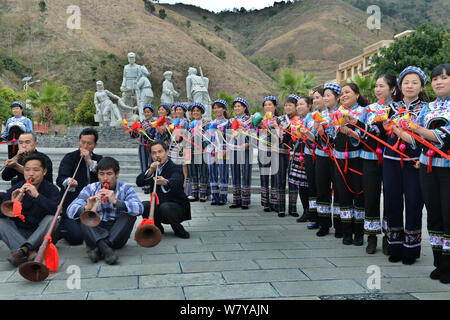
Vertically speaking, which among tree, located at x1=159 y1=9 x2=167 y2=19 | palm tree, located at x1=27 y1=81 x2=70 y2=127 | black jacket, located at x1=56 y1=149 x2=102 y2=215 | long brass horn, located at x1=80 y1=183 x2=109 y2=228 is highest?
tree, located at x1=159 y1=9 x2=167 y2=19

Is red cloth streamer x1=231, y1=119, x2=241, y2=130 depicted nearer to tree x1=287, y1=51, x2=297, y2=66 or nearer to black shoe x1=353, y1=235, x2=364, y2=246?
black shoe x1=353, y1=235, x2=364, y2=246

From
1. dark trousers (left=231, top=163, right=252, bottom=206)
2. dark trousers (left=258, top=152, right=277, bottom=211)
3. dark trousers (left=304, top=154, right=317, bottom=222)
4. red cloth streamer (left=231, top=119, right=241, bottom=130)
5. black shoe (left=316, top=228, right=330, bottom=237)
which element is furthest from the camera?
dark trousers (left=231, top=163, right=252, bottom=206)

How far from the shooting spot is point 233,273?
3.40 m

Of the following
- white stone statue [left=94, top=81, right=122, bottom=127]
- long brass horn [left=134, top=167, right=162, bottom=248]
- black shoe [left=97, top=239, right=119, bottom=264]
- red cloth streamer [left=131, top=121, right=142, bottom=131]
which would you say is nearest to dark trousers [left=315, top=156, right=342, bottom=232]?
long brass horn [left=134, top=167, right=162, bottom=248]

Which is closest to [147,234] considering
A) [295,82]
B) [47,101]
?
[295,82]

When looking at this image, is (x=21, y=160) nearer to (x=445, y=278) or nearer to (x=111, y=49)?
(x=445, y=278)

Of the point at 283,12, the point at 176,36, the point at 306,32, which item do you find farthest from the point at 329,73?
the point at 283,12

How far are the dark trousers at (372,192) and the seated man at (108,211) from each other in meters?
2.29

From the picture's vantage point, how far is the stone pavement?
2926 mm

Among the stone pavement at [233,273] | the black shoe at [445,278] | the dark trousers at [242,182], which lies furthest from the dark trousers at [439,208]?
the dark trousers at [242,182]

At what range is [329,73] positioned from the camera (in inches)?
3602

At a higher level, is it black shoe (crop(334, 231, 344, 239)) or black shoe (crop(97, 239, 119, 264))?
black shoe (crop(97, 239, 119, 264))

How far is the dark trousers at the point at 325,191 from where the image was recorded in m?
4.65

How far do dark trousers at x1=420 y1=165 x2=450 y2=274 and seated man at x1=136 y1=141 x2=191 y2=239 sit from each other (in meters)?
2.64
